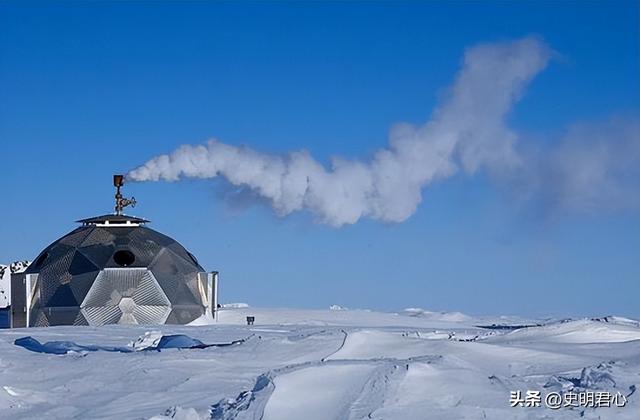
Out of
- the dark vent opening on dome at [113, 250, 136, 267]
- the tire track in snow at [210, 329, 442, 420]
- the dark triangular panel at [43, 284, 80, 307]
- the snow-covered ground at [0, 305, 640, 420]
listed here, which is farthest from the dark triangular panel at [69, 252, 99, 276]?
the tire track in snow at [210, 329, 442, 420]

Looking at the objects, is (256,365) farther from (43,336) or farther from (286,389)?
(43,336)

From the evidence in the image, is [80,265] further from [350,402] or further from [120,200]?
[350,402]

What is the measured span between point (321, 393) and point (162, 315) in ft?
61.4

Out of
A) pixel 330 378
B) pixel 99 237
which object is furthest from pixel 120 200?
pixel 330 378

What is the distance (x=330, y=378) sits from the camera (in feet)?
37.7

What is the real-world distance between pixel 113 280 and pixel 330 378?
19.0 m

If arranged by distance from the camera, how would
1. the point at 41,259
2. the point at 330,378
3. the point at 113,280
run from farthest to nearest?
the point at 41,259
the point at 113,280
the point at 330,378

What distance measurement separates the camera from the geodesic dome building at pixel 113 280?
95.0 feet

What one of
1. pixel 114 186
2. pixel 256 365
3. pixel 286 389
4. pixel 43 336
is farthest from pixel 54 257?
pixel 286 389

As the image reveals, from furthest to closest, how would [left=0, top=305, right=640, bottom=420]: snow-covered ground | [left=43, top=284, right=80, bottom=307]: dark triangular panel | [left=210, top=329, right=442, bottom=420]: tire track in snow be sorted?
[left=43, top=284, right=80, bottom=307]: dark triangular panel, [left=0, top=305, right=640, bottom=420]: snow-covered ground, [left=210, top=329, right=442, bottom=420]: tire track in snow

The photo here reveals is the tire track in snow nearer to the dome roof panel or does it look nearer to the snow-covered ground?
the snow-covered ground

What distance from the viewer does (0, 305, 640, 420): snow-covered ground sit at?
10438 millimetres

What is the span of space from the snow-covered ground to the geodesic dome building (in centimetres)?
1291

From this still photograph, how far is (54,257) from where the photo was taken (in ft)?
102
